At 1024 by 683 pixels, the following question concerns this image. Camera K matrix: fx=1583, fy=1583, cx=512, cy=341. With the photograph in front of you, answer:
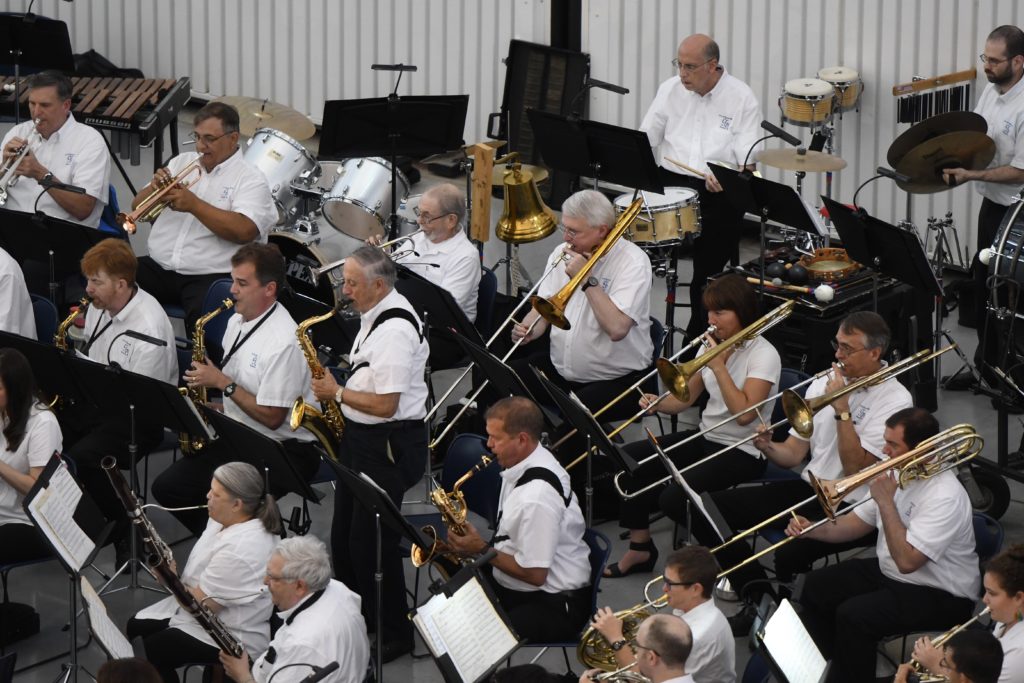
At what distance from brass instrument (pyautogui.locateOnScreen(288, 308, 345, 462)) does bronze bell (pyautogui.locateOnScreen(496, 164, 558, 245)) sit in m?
2.40

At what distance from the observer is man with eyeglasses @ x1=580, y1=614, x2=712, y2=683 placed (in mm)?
5754

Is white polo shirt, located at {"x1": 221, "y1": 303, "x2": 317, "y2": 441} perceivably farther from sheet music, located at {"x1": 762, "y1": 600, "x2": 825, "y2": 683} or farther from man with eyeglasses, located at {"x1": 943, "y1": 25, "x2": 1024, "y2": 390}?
man with eyeglasses, located at {"x1": 943, "y1": 25, "x2": 1024, "y2": 390}

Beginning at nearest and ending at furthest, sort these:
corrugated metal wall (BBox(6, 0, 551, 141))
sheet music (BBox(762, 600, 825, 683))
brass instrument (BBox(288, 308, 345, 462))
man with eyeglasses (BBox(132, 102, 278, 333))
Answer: sheet music (BBox(762, 600, 825, 683)) < brass instrument (BBox(288, 308, 345, 462)) < man with eyeglasses (BBox(132, 102, 278, 333)) < corrugated metal wall (BBox(6, 0, 551, 141))

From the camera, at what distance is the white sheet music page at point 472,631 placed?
19.6 feet

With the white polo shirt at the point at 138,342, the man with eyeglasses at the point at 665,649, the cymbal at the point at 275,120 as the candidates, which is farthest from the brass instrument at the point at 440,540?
the cymbal at the point at 275,120

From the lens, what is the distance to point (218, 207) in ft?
32.1

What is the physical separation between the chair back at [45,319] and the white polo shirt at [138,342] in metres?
0.83

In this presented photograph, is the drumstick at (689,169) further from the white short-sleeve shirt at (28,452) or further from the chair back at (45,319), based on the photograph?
the white short-sleeve shirt at (28,452)

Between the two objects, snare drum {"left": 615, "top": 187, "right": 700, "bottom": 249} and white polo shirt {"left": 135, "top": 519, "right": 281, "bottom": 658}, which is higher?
snare drum {"left": 615, "top": 187, "right": 700, "bottom": 249}

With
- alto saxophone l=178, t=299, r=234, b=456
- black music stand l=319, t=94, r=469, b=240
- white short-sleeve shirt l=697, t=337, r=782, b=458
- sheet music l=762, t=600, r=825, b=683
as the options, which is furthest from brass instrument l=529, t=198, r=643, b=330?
sheet music l=762, t=600, r=825, b=683

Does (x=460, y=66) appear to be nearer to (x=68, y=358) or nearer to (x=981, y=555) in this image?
(x=68, y=358)

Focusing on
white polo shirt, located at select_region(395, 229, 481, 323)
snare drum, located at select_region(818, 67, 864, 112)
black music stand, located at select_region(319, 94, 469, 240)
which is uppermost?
snare drum, located at select_region(818, 67, 864, 112)

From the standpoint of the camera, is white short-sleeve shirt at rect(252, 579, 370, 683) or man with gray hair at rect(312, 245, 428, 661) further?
man with gray hair at rect(312, 245, 428, 661)

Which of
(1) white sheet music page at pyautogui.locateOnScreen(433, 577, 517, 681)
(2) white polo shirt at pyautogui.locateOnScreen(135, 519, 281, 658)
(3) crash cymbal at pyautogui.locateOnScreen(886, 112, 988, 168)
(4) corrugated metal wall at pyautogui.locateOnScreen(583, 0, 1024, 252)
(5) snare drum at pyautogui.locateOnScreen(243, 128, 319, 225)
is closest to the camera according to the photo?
(1) white sheet music page at pyautogui.locateOnScreen(433, 577, 517, 681)
